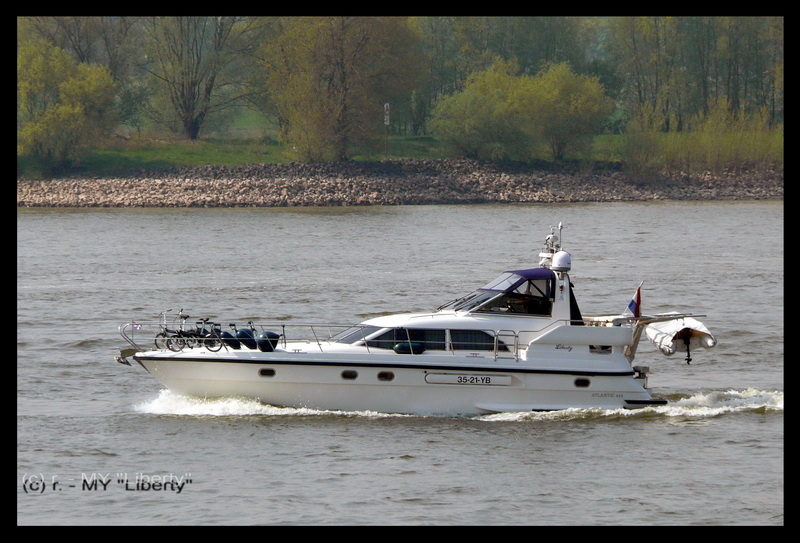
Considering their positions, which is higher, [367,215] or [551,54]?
[551,54]

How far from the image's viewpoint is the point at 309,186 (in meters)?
81.0

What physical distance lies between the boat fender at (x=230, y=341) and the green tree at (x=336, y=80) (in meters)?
63.7

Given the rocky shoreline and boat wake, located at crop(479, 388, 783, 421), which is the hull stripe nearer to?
boat wake, located at crop(479, 388, 783, 421)

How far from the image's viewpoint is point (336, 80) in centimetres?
8431

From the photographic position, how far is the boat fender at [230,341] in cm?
2027

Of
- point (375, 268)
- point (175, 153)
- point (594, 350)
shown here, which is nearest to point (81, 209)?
point (175, 153)

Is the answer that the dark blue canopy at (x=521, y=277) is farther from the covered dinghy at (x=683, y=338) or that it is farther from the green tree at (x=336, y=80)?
the green tree at (x=336, y=80)

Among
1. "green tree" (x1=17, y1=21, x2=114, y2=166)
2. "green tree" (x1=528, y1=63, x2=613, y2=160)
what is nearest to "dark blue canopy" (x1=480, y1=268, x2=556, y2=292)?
"green tree" (x1=17, y1=21, x2=114, y2=166)

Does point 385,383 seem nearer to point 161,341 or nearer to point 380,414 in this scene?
point 380,414

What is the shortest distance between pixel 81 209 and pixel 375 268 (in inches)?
1528

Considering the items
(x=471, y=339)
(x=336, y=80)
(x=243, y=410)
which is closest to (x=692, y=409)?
(x=471, y=339)

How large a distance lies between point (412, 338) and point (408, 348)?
0.21 m

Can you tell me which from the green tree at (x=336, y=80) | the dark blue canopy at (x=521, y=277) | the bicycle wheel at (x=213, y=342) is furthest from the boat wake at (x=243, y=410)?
the green tree at (x=336, y=80)
